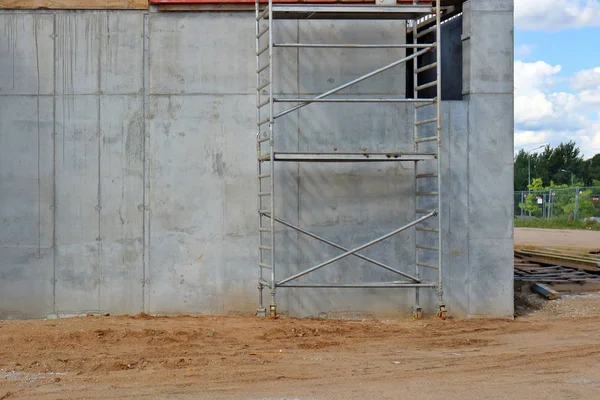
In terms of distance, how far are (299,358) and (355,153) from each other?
3.18 meters

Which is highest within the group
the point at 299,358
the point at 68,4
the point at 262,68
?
the point at 68,4

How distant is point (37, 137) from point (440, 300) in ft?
20.3

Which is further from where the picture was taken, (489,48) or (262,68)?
(489,48)

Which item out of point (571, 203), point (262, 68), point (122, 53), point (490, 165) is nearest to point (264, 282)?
point (262, 68)

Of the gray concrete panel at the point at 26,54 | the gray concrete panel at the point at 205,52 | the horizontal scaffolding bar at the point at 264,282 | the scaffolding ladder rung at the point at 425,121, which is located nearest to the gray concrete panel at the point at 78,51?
the gray concrete panel at the point at 26,54

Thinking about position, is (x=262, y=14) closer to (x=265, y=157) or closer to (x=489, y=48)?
→ (x=265, y=157)

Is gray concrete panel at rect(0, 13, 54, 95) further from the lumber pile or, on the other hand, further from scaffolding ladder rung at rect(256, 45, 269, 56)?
the lumber pile

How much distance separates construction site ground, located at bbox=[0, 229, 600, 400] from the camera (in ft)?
21.8

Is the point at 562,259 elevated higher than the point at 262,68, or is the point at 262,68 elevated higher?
the point at 262,68

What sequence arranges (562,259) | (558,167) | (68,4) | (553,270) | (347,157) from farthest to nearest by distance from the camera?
(558,167), (562,259), (553,270), (68,4), (347,157)

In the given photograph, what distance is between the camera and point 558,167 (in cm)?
7956

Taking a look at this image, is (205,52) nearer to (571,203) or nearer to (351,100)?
(351,100)

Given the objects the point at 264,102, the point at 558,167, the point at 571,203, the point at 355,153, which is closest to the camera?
the point at 355,153

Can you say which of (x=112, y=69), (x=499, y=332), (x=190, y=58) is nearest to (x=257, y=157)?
(x=190, y=58)
